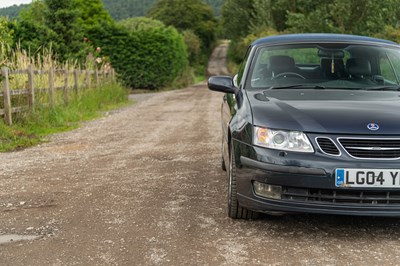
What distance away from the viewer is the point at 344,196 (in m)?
3.73

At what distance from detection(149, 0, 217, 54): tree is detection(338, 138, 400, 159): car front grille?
77.4 meters

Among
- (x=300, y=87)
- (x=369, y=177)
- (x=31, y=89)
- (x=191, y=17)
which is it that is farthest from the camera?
(x=191, y=17)

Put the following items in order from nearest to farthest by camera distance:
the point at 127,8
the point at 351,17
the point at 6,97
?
the point at 6,97 → the point at 351,17 → the point at 127,8

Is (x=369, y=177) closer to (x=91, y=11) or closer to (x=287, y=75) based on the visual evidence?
(x=287, y=75)

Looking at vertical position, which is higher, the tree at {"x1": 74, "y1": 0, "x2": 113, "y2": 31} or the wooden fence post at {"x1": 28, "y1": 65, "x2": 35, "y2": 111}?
the tree at {"x1": 74, "y1": 0, "x2": 113, "y2": 31}

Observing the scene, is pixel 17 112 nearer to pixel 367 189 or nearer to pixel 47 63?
pixel 47 63

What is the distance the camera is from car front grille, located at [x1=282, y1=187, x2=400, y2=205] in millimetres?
3705

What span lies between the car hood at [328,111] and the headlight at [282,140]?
4cm

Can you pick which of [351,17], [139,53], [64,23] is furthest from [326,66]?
[139,53]

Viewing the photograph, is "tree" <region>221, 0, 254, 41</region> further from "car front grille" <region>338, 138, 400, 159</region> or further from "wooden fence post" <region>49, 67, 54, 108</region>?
"car front grille" <region>338, 138, 400, 159</region>

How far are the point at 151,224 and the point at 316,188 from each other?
1426mm

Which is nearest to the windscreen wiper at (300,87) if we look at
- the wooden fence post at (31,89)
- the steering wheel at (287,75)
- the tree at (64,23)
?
the steering wheel at (287,75)

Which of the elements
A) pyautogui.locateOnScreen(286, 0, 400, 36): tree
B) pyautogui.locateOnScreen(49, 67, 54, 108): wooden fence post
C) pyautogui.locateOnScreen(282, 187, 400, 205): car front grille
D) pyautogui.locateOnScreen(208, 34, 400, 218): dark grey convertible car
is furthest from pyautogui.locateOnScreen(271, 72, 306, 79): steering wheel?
pyautogui.locateOnScreen(286, 0, 400, 36): tree

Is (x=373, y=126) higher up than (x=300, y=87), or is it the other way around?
(x=300, y=87)
